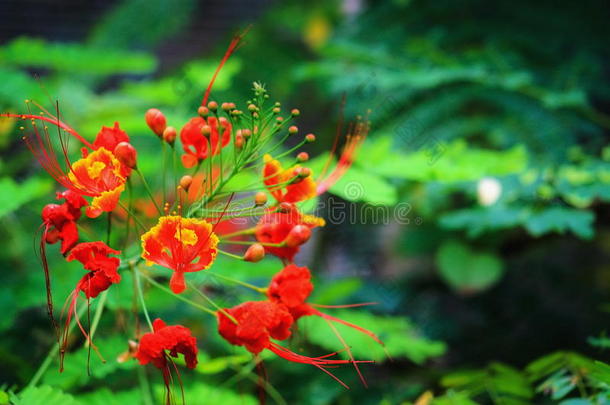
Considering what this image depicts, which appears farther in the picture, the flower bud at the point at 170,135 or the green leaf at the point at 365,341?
the green leaf at the point at 365,341

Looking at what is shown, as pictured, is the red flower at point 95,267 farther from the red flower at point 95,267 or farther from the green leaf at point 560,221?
the green leaf at point 560,221

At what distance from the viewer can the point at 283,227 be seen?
73cm

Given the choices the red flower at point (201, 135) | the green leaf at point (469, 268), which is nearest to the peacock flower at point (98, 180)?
the red flower at point (201, 135)

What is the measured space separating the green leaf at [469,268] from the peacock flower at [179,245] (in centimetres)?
124

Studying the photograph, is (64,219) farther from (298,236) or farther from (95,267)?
(298,236)

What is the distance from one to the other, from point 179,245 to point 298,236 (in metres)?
0.15

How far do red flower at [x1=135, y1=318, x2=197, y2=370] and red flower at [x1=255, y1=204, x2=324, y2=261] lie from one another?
17 cm

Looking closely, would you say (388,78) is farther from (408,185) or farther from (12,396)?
(12,396)

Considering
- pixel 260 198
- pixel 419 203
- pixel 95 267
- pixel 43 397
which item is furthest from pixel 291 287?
pixel 419 203

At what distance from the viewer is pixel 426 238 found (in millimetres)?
1910

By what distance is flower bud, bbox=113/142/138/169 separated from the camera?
67 cm

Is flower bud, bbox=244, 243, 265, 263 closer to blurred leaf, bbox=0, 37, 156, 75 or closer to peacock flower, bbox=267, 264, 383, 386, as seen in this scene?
peacock flower, bbox=267, 264, 383, 386

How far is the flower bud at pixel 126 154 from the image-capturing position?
667 mm

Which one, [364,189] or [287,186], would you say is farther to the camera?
[364,189]
